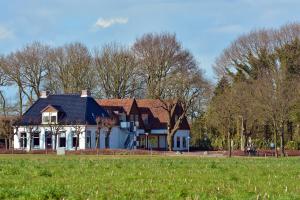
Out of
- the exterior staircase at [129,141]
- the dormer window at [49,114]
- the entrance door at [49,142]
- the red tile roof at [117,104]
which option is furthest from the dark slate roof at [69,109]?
the exterior staircase at [129,141]

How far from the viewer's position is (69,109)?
254ft

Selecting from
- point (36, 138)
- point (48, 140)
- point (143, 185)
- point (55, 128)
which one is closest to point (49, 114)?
point (55, 128)

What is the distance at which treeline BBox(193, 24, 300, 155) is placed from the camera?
62.0m

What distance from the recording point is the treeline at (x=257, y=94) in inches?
2442

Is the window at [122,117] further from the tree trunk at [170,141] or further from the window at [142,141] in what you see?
the tree trunk at [170,141]

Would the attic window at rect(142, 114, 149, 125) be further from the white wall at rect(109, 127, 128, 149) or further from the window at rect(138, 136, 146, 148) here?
the white wall at rect(109, 127, 128, 149)

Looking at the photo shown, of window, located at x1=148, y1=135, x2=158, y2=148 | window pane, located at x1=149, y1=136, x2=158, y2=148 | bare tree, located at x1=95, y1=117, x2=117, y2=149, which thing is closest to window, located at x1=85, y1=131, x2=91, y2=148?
bare tree, located at x1=95, y1=117, x2=117, y2=149

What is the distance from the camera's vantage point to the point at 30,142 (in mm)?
75188

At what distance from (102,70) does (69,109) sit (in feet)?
26.7

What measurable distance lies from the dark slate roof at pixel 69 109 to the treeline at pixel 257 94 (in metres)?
13.4

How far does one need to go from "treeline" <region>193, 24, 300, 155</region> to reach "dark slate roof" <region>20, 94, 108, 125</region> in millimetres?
13439

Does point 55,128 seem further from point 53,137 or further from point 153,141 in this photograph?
point 153,141

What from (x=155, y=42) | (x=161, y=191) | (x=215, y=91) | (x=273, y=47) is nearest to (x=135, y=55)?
(x=155, y=42)

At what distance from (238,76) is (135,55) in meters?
13.0
